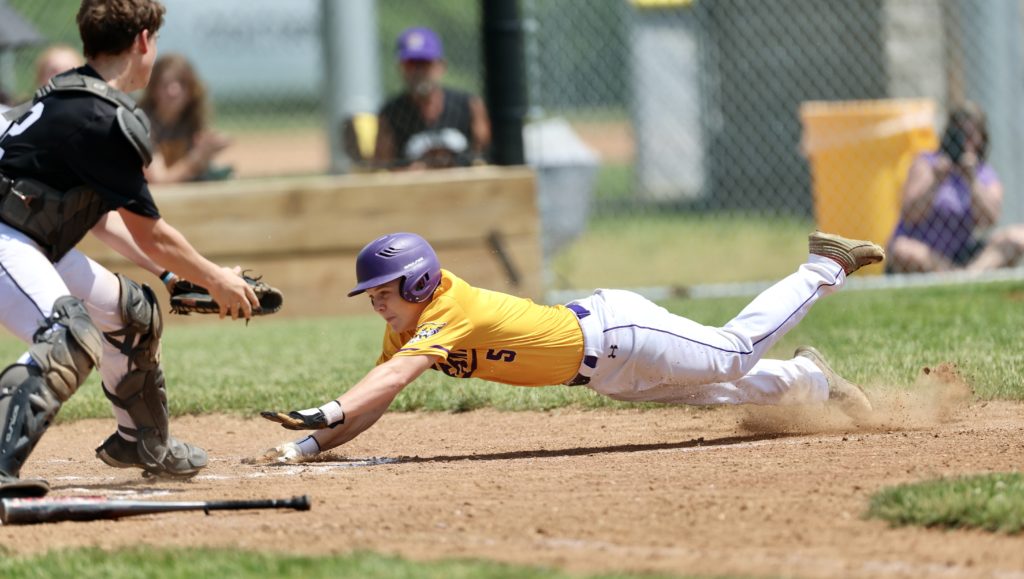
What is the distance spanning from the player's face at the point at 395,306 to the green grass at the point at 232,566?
1537mm

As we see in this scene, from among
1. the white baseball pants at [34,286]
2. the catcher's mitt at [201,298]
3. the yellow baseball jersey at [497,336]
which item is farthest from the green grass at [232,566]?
the yellow baseball jersey at [497,336]

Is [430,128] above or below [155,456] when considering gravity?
above

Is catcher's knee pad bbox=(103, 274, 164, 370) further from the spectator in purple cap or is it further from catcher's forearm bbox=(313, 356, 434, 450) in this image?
the spectator in purple cap

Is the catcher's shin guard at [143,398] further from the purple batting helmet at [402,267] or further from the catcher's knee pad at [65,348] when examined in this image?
the purple batting helmet at [402,267]

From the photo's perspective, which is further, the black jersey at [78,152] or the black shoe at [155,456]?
the black shoe at [155,456]

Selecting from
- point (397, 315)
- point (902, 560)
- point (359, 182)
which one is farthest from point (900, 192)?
point (902, 560)

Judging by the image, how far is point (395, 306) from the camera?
17.6ft

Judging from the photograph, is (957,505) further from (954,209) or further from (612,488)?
(954,209)

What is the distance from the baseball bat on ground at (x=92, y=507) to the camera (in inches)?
177

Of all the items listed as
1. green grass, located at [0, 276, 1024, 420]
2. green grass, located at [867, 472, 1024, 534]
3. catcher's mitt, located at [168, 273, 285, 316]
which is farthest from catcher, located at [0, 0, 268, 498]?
green grass, located at [867, 472, 1024, 534]

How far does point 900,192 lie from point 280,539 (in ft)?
27.8

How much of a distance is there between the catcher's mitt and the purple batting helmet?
1.16 ft

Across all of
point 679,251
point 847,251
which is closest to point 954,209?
point 679,251

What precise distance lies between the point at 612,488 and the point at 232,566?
1.43m
